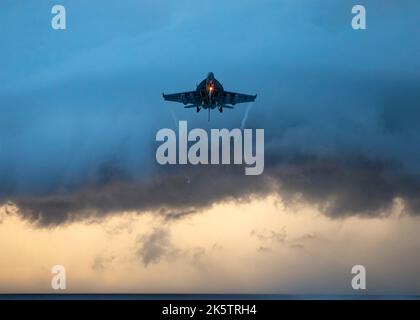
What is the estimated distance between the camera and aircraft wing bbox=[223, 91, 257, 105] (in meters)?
75.4

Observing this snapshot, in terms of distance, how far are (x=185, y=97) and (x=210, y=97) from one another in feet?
12.6

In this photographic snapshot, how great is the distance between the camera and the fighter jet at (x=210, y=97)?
73.3m

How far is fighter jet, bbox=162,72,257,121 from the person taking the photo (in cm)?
7331

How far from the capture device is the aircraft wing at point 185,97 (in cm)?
7519

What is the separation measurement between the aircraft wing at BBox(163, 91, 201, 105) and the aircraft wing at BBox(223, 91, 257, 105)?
114 inches

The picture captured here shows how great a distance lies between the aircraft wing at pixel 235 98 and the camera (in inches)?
2970

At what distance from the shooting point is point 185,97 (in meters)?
76.8

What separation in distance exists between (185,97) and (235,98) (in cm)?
523

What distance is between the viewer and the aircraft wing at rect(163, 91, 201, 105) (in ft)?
247
